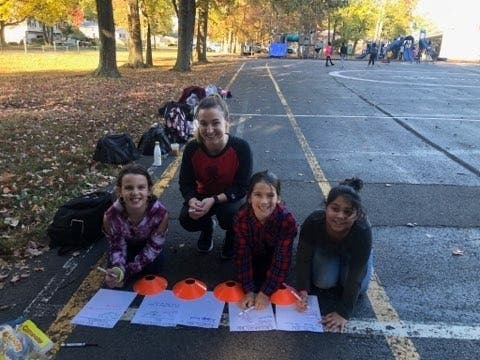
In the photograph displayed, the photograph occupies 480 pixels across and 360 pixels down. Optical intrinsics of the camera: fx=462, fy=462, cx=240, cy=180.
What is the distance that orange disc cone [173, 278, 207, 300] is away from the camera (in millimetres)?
3367

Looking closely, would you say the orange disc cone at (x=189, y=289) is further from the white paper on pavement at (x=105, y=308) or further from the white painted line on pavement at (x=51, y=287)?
the white painted line on pavement at (x=51, y=287)

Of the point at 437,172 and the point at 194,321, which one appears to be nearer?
the point at 194,321

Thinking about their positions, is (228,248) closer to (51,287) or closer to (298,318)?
(298,318)

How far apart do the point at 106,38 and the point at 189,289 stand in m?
16.8

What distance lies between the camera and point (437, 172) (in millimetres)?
6547

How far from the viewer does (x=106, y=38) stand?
1819 centimetres

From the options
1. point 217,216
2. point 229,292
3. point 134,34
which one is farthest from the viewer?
point 134,34

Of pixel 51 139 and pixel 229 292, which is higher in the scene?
pixel 229 292

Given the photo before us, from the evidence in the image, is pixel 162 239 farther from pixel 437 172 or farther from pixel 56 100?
pixel 56 100

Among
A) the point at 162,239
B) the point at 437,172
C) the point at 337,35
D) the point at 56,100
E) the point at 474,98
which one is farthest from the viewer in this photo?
the point at 337,35

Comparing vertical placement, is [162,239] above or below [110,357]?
above

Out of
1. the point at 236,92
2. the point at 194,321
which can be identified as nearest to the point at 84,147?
the point at 194,321

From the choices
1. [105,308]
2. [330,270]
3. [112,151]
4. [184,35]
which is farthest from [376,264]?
[184,35]

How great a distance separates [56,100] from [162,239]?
1011 centimetres
